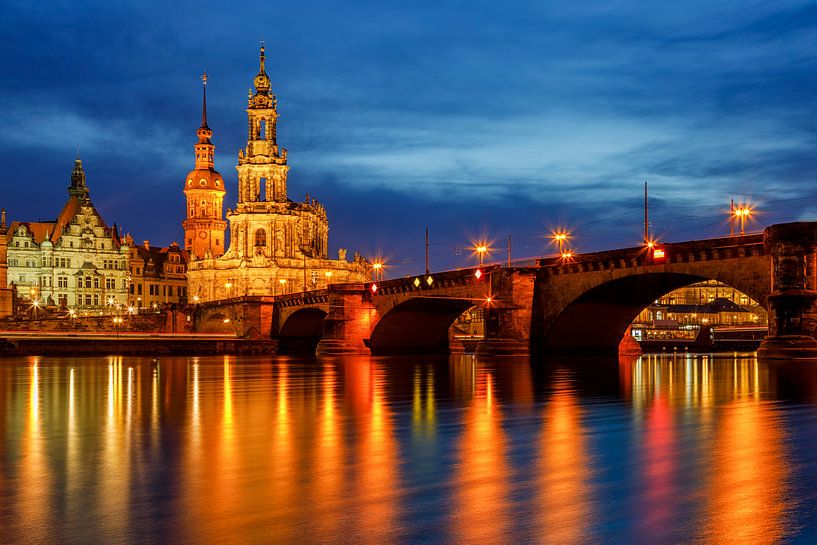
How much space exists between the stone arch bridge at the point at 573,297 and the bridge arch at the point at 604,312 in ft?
0.24

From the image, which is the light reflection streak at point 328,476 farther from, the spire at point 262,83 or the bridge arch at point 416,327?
the spire at point 262,83

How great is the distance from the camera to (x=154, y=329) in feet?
418

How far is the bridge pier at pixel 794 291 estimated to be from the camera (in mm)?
44625

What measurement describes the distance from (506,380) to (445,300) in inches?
1413

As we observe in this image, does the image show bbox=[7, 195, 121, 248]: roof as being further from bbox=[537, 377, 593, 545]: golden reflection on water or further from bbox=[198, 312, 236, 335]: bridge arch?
bbox=[537, 377, 593, 545]: golden reflection on water

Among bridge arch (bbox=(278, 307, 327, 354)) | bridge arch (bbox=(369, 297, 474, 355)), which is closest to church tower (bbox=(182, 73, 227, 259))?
bridge arch (bbox=(278, 307, 327, 354))

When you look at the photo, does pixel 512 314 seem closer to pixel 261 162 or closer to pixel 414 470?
pixel 414 470

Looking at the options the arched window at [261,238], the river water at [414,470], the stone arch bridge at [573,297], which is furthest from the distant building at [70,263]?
the river water at [414,470]

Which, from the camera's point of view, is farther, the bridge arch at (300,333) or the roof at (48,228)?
the roof at (48,228)

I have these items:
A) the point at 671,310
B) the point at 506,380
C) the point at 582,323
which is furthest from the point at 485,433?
the point at 671,310

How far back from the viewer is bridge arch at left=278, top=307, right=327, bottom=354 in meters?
107

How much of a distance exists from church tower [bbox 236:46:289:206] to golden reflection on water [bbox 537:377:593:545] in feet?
457

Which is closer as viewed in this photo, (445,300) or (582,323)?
(582,323)

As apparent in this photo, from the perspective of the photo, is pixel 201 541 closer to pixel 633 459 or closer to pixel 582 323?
pixel 633 459
